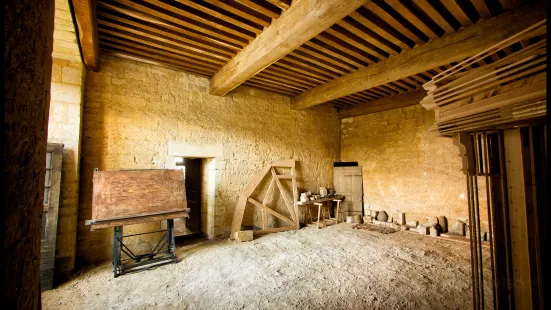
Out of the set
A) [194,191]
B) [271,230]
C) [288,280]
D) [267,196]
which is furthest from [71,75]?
[271,230]

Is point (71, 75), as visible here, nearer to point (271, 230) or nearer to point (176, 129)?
point (176, 129)

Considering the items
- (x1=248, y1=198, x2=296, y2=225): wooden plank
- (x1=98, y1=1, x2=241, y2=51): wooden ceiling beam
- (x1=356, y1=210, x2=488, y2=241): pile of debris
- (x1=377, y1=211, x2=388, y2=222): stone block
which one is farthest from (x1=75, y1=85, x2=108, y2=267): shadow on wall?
(x1=377, y1=211, x2=388, y2=222): stone block

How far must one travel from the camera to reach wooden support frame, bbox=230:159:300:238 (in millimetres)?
5090

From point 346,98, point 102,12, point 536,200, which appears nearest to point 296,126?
point 346,98

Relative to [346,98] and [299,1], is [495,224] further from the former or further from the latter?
[346,98]

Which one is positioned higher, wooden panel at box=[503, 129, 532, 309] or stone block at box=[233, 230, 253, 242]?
wooden panel at box=[503, 129, 532, 309]

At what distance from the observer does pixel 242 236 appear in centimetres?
472

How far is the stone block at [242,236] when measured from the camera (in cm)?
470

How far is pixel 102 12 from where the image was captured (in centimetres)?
283

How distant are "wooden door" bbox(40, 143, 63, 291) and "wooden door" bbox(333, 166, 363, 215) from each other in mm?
6154

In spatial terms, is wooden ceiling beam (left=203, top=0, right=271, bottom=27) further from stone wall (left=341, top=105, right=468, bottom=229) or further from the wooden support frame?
stone wall (left=341, top=105, right=468, bottom=229)

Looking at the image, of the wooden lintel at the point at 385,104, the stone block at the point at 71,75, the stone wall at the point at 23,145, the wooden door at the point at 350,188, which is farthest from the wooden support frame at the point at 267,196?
the stone wall at the point at 23,145

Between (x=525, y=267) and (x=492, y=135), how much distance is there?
0.96 metres

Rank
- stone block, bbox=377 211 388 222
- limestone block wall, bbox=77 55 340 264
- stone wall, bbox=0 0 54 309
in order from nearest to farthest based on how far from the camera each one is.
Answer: stone wall, bbox=0 0 54 309
limestone block wall, bbox=77 55 340 264
stone block, bbox=377 211 388 222
